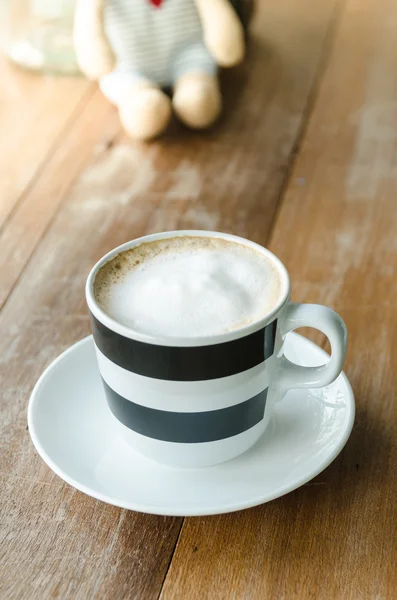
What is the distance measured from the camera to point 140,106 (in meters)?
0.92

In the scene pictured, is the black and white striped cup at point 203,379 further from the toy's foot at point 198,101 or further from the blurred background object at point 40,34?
the blurred background object at point 40,34

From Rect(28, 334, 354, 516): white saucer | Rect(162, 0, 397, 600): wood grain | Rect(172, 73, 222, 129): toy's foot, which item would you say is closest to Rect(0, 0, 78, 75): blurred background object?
Rect(172, 73, 222, 129): toy's foot

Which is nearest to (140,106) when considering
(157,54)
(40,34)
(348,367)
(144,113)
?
(144,113)

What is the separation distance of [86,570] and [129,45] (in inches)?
30.7

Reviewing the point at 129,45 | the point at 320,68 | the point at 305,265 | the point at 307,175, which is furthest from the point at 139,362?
the point at 320,68

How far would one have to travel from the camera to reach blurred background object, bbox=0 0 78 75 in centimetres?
107

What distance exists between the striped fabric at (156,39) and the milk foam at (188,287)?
58cm

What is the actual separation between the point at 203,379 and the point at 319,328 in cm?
9

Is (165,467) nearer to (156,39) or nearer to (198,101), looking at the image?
(198,101)

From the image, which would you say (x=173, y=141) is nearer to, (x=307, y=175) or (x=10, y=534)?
(x=307, y=175)

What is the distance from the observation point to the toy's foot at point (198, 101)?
0.94 metres

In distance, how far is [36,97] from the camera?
1.04 m

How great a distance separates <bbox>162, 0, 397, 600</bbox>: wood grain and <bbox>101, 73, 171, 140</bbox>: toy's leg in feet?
0.63

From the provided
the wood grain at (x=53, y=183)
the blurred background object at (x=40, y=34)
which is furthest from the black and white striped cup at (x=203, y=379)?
the blurred background object at (x=40, y=34)
